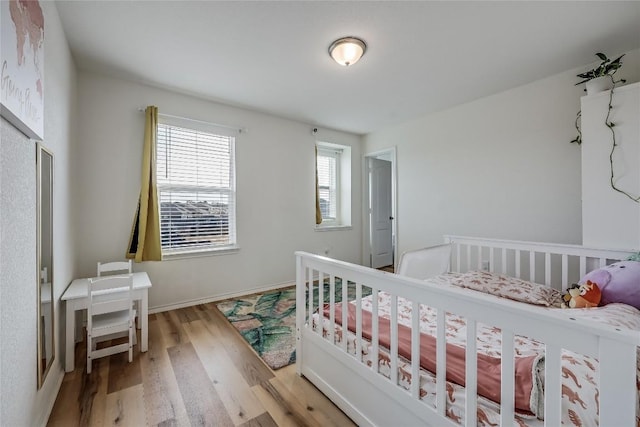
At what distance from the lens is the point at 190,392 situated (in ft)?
5.43

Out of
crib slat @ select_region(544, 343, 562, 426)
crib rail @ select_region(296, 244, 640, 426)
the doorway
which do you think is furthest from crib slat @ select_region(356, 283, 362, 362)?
the doorway

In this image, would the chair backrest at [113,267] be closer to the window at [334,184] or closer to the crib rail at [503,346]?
the crib rail at [503,346]

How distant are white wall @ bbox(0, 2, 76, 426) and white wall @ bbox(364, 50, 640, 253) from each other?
12.5 feet

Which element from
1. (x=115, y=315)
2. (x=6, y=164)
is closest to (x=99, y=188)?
(x=115, y=315)

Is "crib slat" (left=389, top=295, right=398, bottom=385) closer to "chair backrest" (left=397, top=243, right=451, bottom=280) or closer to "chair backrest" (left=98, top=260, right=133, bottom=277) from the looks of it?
"chair backrest" (left=397, top=243, right=451, bottom=280)

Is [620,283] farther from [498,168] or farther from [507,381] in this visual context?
[498,168]

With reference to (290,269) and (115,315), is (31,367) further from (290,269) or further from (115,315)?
(290,269)

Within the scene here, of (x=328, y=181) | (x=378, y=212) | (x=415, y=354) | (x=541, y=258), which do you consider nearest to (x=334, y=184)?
(x=328, y=181)

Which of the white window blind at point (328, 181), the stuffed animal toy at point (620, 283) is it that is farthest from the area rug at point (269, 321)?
the stuffed animal toy at point (620, 283)

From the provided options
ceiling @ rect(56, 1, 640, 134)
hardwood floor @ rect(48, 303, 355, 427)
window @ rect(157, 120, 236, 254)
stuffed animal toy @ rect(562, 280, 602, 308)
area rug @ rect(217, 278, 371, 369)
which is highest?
ceiling @ rect(56, 1, 640, 134)

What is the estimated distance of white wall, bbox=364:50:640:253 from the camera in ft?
8.43

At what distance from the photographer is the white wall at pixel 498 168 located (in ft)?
8.43

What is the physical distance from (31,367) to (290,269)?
9.15 feet

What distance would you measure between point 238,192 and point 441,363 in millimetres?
2968
